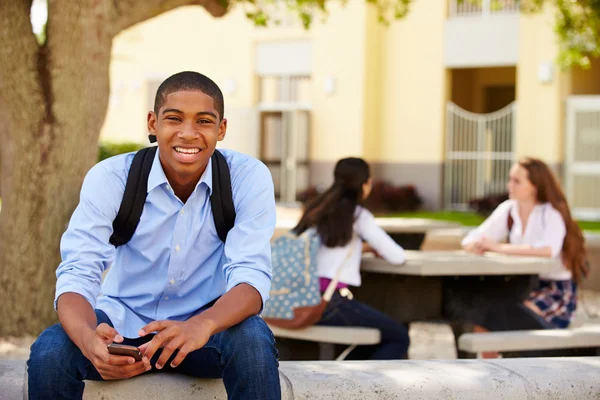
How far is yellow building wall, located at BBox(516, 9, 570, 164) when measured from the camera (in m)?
18.8

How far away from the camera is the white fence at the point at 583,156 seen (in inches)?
718

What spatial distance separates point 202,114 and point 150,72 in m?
21.1

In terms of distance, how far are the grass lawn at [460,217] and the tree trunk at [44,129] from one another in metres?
9.58

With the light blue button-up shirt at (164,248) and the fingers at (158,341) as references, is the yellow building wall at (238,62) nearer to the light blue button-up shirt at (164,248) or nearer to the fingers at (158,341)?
the light blue button-up shirt at (164,248)

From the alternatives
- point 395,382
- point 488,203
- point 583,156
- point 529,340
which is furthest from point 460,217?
point 395,382

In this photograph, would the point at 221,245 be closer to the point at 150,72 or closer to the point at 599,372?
the point at 599,372

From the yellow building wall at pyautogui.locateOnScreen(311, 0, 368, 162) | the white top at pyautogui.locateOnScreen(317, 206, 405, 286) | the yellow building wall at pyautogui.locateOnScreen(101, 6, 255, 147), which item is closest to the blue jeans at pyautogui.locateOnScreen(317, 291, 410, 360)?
the white top at pyautogui.locateOnScreen(317, 206, 405, 286)

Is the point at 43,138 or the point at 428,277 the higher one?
the point at 43,138

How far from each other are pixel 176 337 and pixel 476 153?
1750cm

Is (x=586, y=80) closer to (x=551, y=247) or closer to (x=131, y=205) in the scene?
(x=551, y=247)

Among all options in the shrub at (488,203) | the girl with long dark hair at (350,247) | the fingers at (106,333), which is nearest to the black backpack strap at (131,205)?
the fingers at (106,333)

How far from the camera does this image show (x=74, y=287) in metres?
3.12

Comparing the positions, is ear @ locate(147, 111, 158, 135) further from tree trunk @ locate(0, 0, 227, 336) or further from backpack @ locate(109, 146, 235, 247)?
tree trunk @ locate(0, 0, 227, 336)

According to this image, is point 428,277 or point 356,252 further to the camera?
point 428,277
